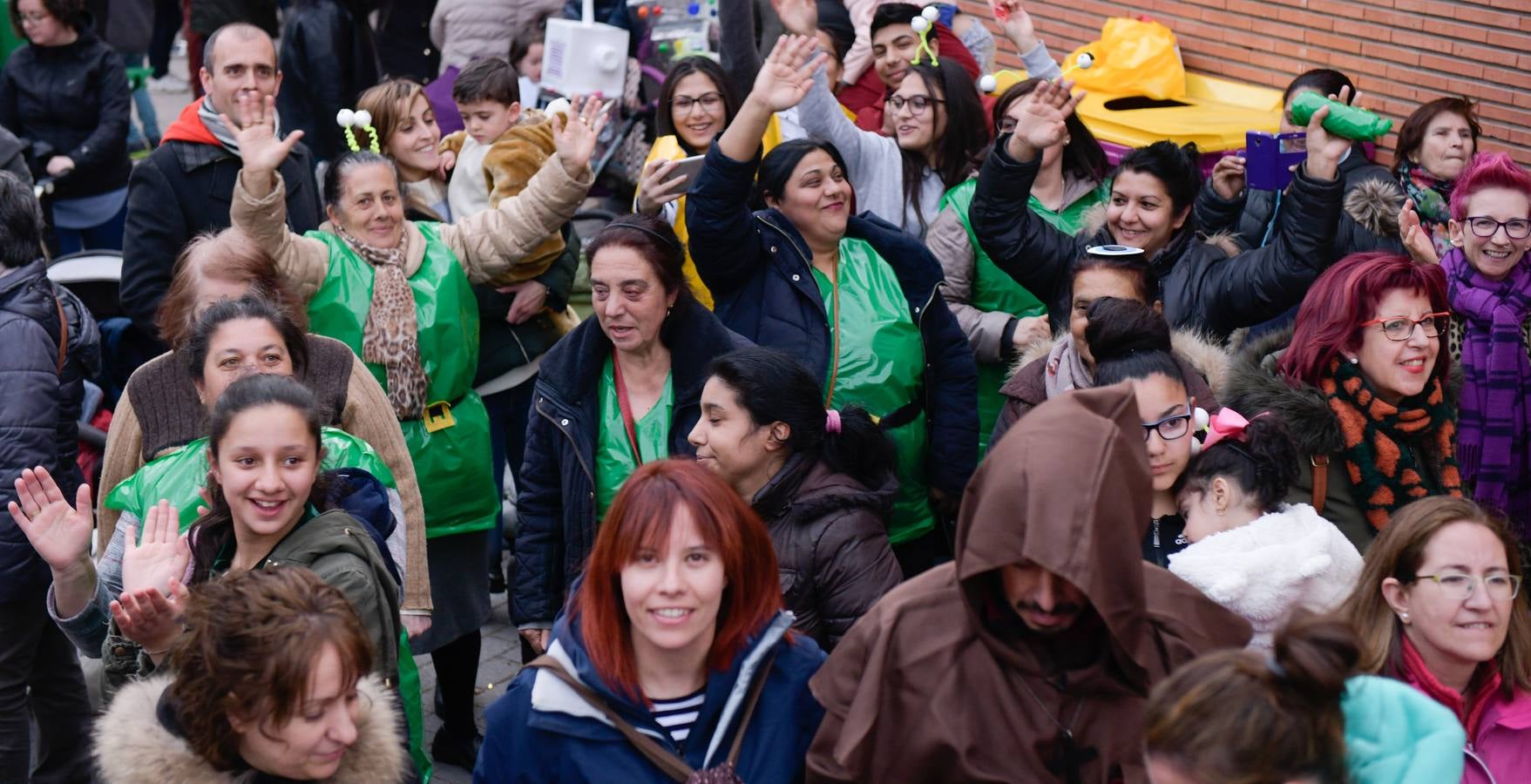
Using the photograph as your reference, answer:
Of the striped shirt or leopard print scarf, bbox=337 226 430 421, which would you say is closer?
the striped shirt

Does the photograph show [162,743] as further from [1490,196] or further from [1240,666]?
[1490,196]

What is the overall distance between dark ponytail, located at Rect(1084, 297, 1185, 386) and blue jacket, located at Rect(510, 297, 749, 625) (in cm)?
107

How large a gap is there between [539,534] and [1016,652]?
2.25 meters

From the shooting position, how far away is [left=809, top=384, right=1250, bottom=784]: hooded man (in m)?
2.79

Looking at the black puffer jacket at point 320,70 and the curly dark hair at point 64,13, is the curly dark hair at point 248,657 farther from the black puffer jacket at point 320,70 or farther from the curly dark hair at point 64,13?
the curly dark hair at point 64,13

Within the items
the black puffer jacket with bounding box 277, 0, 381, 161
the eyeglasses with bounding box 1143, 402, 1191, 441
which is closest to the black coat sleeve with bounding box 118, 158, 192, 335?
the black puffer jacket with bounding box 277, 0, 381, 161

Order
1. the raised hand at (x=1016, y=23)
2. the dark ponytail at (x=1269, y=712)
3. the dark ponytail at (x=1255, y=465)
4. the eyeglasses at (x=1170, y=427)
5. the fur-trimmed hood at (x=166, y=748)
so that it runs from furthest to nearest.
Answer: the raised hand at (x=1016, y=23)
the eyeglasses at (x=1170, y=427)
the dark ponytail at (x=1255, y=465)
the fur-trimmed hood at (x=166, y=748)
the dark ponytail at (x=1269, y=712)

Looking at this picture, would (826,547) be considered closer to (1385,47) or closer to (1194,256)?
(1194,256)

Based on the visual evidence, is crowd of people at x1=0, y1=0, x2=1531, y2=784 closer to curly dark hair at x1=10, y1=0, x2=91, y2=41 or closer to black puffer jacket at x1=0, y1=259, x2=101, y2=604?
black puffer jacket at x1=0, y1=259, x2=101, y2=604

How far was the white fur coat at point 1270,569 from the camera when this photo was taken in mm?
3727

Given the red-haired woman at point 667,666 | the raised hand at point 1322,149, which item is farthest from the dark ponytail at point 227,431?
the raised hand at point 1322,149

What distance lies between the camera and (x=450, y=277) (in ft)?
18.1

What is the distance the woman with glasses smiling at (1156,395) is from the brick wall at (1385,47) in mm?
4776

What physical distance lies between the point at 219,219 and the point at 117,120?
145 inches
